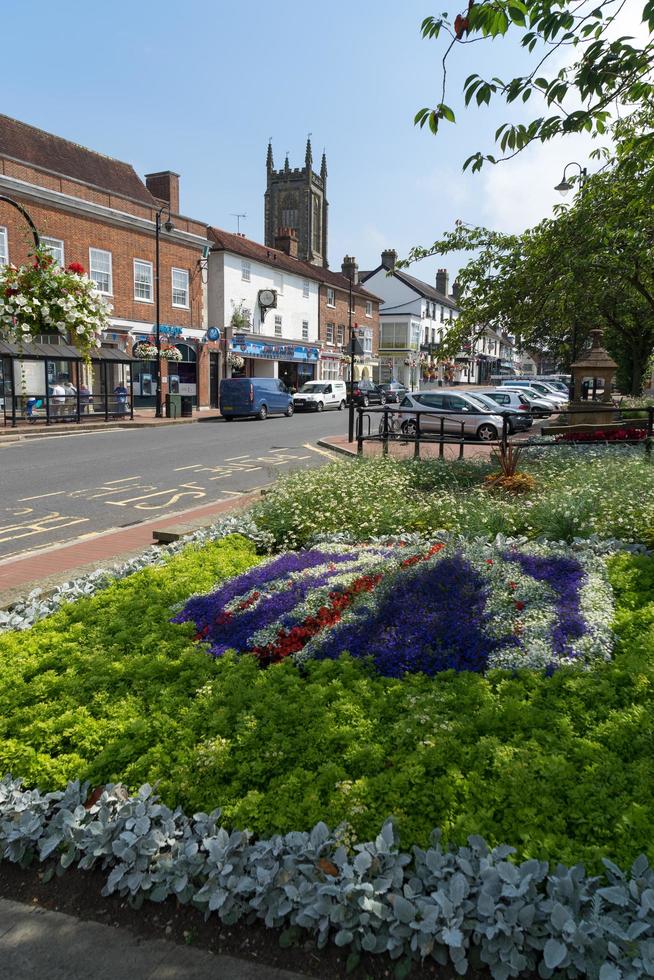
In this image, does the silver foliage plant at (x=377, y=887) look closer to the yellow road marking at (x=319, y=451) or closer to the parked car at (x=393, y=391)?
the yellow road marking at (x=319, y=451)

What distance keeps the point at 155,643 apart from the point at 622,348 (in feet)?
148

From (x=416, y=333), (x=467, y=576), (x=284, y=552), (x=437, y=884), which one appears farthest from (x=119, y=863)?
(x=416, y=333)

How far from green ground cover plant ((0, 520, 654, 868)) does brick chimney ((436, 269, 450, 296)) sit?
89.0 meters

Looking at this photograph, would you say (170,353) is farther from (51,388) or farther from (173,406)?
(51,388)


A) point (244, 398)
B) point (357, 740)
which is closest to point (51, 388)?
point (244, 398)

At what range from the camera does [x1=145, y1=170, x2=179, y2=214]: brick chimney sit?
3619 centimetres

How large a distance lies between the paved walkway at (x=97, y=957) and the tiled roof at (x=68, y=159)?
97.5ft

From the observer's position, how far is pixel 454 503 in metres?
7.03

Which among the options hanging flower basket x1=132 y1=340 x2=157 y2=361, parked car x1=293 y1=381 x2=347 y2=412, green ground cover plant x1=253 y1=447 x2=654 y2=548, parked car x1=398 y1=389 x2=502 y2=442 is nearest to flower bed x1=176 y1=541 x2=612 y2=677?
green ground cover plant x1=253 y1=447 x2=654 y2=548

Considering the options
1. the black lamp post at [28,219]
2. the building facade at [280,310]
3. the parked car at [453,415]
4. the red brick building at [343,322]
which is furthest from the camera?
the red brick building at [343,322]

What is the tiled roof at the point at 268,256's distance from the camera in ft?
131

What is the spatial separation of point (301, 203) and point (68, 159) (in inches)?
2274

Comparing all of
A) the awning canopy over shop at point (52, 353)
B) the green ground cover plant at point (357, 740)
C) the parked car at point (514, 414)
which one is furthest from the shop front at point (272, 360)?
the green ground cover plant at point (357, 740)

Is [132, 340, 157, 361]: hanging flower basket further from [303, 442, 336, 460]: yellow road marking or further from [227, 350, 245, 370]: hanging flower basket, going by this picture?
[303, 442, 336, 460]: yellow road marking
